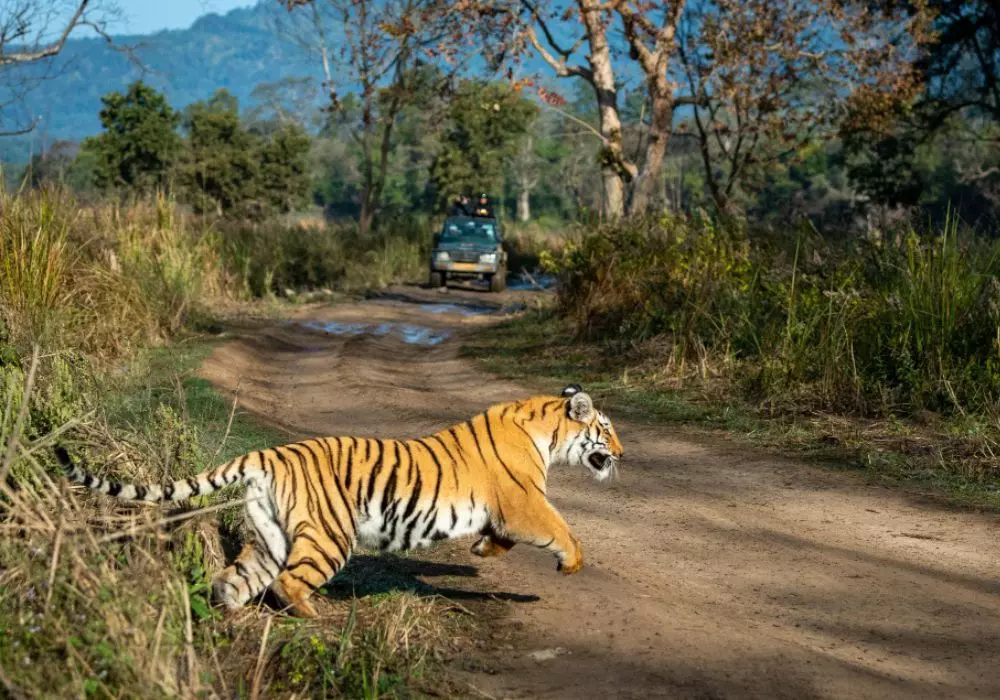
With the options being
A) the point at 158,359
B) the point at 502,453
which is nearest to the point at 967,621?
the point at 502,453

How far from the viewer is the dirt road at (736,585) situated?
5.27 m

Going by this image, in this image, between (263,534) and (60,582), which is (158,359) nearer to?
(263,534)

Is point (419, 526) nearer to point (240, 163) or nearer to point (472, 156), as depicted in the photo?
point (240, 163)

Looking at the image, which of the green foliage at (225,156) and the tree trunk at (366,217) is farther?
the green foliage at (225,156)

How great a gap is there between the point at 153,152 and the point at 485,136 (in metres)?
19.4

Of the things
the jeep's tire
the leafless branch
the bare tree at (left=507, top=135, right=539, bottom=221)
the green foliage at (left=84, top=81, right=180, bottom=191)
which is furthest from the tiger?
the bare tree at (left=507, top=135, right=539, bottom=221)

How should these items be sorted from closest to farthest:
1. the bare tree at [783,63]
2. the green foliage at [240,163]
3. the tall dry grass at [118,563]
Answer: the tall dry grass at [118,563], the bare tree at [783,63], the green foliage at [240,163]

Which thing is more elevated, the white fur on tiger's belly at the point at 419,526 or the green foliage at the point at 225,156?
the green foliage at the point at 225,156

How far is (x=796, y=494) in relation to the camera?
8.93m

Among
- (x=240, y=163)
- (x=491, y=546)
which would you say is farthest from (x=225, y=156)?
(x=491, y=546)

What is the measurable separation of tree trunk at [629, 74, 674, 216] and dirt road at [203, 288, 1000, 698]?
12.5 m

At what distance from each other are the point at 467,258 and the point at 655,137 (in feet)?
32.0

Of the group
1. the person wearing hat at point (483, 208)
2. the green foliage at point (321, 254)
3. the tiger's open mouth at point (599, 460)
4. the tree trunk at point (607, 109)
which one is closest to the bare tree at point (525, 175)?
the green foliage at point (321, 254)

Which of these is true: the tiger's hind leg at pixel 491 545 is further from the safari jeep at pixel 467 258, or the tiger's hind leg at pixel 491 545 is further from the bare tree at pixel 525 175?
the bare tree at pixel 525 175
